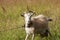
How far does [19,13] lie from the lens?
40.9 feet

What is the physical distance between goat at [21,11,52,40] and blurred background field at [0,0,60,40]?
11.6 inches

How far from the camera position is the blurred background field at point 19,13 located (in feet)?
32.6

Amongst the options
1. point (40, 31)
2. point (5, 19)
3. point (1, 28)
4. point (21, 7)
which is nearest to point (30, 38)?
point (40, 31)

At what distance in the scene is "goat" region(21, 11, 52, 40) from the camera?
354 inches

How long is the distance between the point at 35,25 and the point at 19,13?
320 centimetres

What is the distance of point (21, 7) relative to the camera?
44.0 ft

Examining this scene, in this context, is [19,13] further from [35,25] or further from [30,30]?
[30,30]

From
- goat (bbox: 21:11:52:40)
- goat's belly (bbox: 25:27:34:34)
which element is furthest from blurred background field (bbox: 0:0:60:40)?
goat's belly (bbox: 25:27:34:34)

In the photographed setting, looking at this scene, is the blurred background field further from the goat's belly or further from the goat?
the goat's belly

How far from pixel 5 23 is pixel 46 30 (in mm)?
1991

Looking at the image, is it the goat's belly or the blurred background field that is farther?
the blurred background field

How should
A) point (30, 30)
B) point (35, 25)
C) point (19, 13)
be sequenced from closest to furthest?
point (30, 30) → point (35, 25) → point (19, 13)

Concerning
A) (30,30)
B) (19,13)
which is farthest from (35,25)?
(19,13)

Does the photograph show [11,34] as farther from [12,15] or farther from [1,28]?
[12,15]
